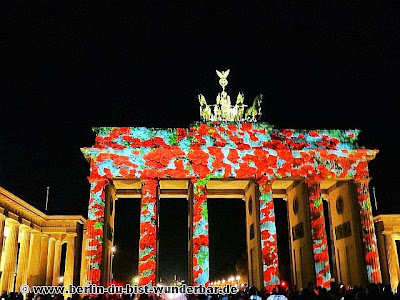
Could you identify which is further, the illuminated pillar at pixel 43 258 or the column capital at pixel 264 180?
the illuminated pillar at pixel 43 258

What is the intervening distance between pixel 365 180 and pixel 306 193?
16.8 ft

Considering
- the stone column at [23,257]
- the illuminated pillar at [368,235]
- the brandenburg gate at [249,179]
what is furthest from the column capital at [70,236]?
the illuminated pillar at [368,235]

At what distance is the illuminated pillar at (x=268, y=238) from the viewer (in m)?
33.8

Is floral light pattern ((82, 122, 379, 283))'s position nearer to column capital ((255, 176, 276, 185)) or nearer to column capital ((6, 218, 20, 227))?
column capital ((255, 176, 276, 185))

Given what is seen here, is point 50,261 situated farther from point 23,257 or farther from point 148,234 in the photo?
point 148,234

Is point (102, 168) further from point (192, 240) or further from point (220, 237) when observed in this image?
point (220, 237)

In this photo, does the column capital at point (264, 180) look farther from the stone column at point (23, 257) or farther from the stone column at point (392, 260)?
the stone column at point (23, 257)

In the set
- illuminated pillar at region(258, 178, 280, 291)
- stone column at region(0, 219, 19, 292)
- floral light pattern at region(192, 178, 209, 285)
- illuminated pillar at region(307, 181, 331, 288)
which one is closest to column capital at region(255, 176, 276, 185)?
illuminated pillar at region(258, 178, 280, 291)

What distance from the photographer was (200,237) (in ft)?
115

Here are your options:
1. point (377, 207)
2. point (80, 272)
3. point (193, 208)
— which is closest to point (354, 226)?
point (377, 207)

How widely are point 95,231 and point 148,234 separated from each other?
4279 millimetres

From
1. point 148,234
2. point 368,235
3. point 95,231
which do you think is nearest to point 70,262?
point 95,231

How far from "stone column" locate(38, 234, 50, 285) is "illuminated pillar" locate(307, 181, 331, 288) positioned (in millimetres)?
24676

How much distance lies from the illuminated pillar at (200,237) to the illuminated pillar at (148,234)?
3.19m
